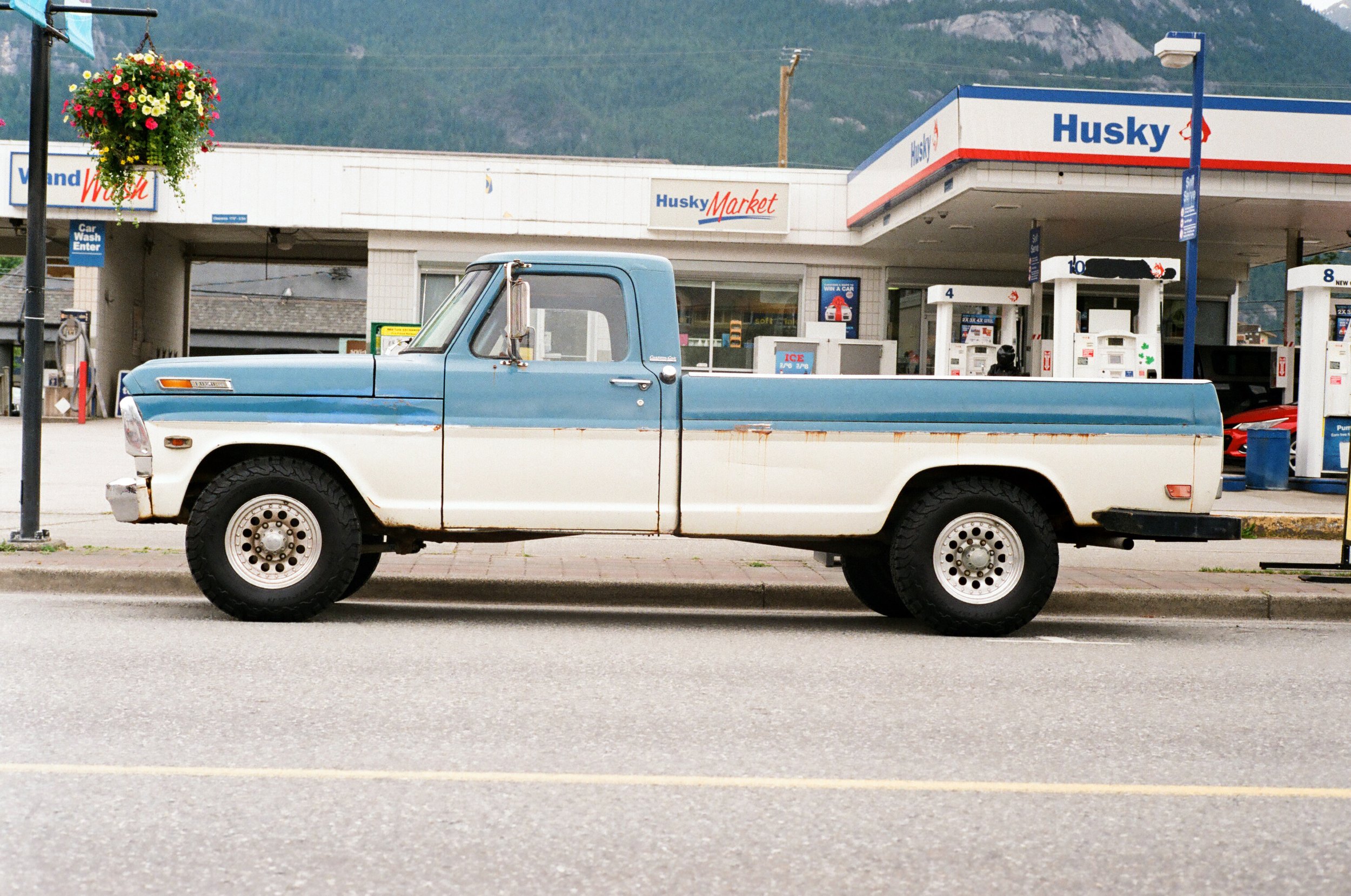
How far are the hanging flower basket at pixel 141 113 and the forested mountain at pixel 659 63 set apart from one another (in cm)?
8154

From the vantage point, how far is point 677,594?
8.97m

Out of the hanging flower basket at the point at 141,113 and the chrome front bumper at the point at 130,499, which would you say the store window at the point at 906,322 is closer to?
the hanging flower basket at the point at 141,113

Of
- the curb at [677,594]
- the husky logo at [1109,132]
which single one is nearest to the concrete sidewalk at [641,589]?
the curb at [677,594]

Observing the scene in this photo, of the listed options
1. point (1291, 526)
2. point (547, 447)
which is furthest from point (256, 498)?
point (1291, 526)

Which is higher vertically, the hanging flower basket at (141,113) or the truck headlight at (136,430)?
the hanging flower basket at (141,113)

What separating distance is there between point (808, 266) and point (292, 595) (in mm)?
20422

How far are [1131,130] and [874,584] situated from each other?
1213 cm

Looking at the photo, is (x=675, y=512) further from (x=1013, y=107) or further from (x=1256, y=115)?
(x=1256, y=115)

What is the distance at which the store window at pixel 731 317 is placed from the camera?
26.9 meters

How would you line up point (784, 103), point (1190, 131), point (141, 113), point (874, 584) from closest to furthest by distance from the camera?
point (874, 584), point (141, 113), point (1190, 131), point (784, 103)

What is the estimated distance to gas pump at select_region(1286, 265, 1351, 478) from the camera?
1692 cm

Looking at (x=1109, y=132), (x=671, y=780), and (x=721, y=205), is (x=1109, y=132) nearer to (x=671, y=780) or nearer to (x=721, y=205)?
(x=721, y=205)

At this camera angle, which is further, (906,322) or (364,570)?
(906,322)

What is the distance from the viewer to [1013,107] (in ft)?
59.2
